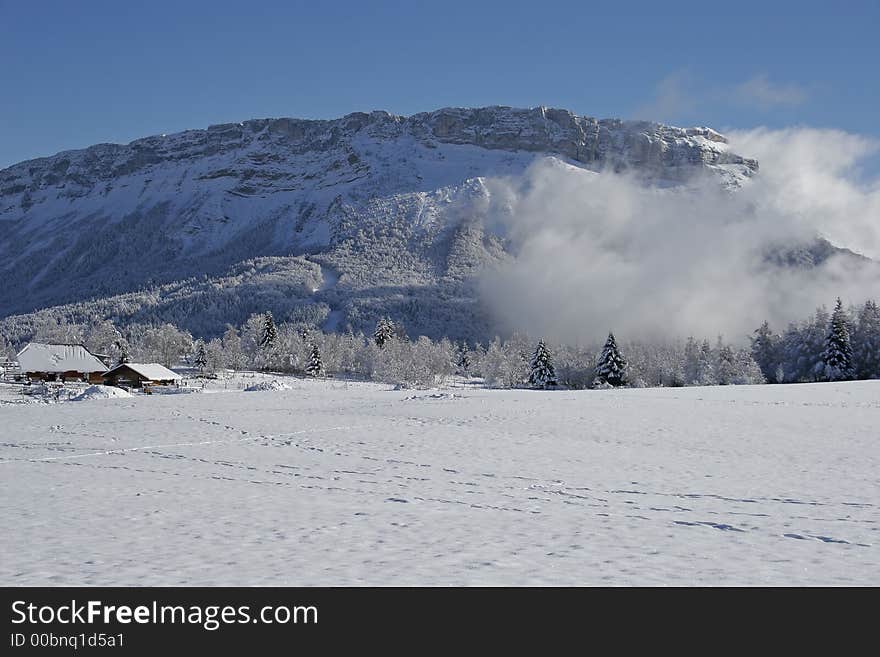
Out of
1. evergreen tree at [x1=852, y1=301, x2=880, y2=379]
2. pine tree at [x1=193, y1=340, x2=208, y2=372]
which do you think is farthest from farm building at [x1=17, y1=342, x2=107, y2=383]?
evergreen tree at [x1=852, y1=301, x2=880, y2=379]

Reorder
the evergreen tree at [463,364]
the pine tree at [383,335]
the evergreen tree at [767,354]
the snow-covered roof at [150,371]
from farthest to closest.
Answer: the evergreen tree at [463,364], the pine tree at [383,335], the evergreen tree at [767,354], the snow-covered roof at [150,371]

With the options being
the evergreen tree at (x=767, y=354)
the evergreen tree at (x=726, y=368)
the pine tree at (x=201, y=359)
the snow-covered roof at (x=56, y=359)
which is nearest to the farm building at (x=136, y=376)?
the snow-covered roof at (x=56, y=359)

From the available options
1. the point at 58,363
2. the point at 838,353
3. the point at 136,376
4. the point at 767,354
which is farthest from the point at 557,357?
the point at 58,363

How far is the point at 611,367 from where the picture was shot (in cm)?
8131

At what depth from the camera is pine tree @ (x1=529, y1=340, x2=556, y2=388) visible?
91812 mm

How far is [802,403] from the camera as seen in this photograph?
40.7 metres

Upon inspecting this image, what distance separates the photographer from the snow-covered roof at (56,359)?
3457 inches

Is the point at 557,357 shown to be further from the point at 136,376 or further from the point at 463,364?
the point at 136,376

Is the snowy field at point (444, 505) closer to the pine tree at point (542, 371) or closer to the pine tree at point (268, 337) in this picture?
the pine tree at point (542, 371)

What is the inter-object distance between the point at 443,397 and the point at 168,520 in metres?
42.2

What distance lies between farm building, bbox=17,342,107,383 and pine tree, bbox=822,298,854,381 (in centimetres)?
9713

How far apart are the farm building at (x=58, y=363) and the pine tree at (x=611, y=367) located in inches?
2800

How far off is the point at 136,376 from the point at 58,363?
16937mm
